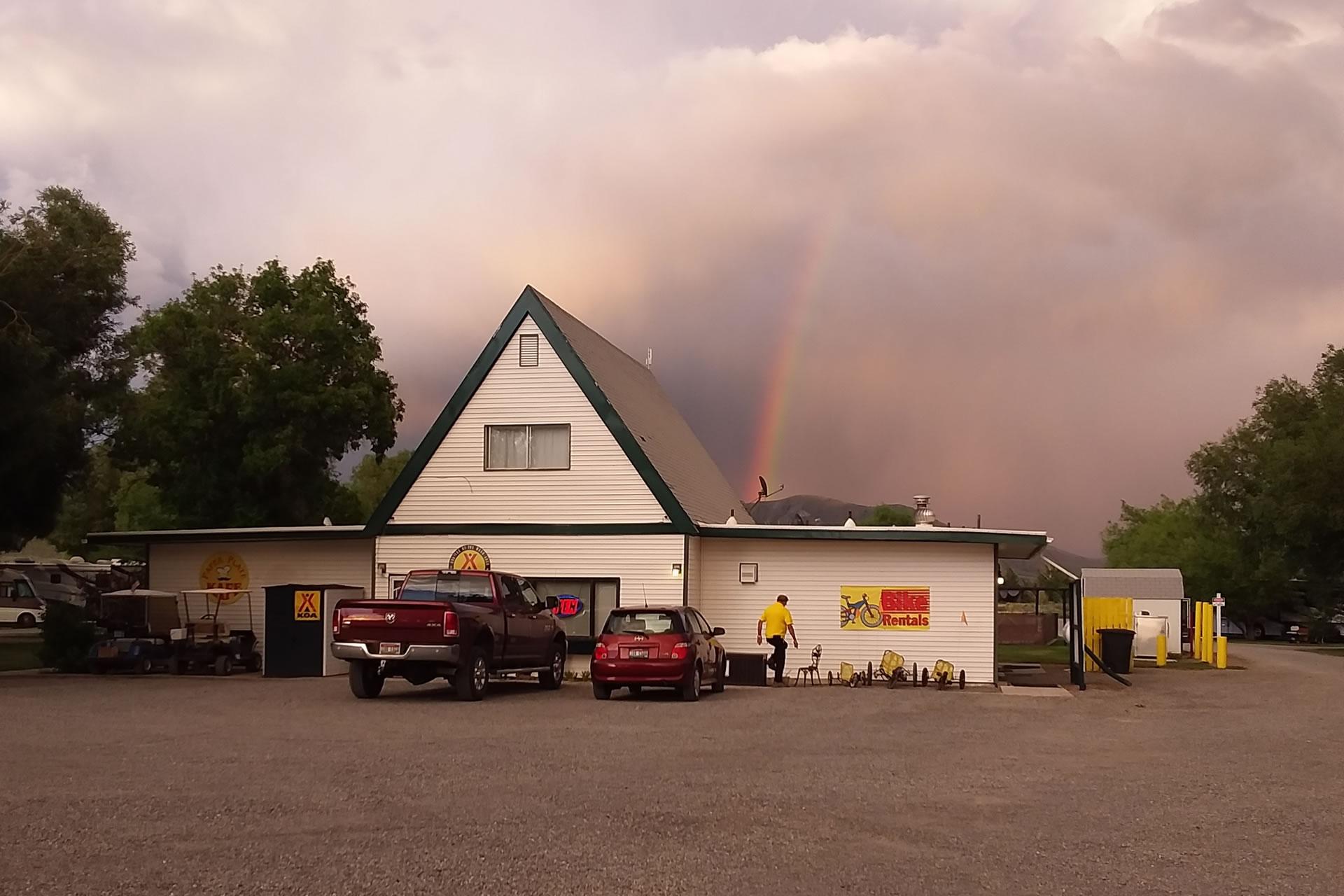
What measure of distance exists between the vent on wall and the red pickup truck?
7.04 metres

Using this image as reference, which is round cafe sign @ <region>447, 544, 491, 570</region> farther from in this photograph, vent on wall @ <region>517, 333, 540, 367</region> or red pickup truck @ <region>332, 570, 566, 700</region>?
red pickup truck @ <region>332, 570, 566, 700</region>

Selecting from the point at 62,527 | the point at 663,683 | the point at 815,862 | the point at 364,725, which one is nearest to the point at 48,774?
the point at 364,725

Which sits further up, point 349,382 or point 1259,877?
point 349,382

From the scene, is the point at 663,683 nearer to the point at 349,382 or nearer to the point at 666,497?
the point at 666,497

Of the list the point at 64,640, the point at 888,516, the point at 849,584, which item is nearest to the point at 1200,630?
the point at 849,584

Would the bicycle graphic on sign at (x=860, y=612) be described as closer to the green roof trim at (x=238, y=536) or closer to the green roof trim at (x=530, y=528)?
the green roof trim at (x=530, y=528)

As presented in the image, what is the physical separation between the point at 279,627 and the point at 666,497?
26.4ft

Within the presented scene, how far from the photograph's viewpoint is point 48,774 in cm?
1172

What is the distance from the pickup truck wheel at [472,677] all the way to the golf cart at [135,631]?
9321mm

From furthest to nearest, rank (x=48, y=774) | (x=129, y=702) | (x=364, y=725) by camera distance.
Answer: (x=129, y=702)
(x=364, y=725)
(x=48, y=774)

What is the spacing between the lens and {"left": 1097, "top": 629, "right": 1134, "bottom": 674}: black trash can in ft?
99.2

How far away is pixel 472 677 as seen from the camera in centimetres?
2050

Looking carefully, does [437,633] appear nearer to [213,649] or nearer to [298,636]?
[298,636]

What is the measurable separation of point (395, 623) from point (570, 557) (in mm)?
7640
